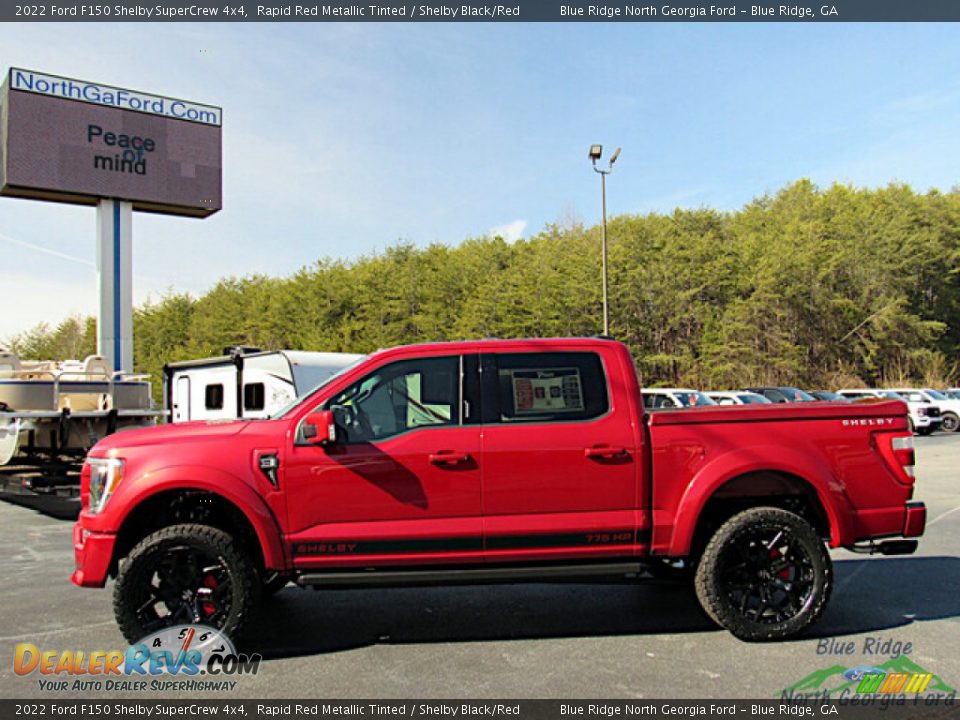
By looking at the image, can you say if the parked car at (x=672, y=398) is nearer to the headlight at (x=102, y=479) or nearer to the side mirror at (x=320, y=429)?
the side mirror at (x=320, y=429)

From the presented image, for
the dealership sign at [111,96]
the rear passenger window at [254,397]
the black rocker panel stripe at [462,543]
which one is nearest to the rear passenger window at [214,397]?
the rear passenger window at [254,397]

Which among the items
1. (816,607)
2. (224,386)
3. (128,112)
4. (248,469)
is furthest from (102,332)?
(816,607)

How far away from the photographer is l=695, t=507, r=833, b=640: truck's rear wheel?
192 inches

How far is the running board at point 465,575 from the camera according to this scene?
4.73 m

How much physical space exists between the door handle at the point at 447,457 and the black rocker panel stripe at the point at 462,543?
466mm

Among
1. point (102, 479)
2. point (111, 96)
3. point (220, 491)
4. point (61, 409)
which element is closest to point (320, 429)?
point (220, 491)

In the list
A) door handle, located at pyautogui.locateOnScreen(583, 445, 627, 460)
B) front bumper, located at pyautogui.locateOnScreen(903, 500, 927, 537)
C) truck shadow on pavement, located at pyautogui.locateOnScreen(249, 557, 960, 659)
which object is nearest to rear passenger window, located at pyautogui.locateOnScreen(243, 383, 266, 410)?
truck shadow on pavement, located at pyautogui.locateOnScreen(249, 557, 960, 659)

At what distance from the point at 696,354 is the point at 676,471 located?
4487 cm

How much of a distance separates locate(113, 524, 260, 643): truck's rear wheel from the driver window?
1.02m

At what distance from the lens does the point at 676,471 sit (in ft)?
16.0
